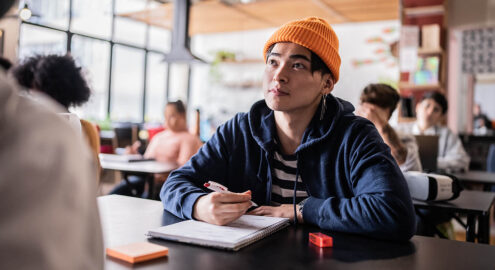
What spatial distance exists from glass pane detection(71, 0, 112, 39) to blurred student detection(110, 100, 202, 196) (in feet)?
13.4

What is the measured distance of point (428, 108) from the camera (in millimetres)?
4156

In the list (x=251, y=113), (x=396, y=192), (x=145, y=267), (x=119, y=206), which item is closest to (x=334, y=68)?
(x=251, y=113)

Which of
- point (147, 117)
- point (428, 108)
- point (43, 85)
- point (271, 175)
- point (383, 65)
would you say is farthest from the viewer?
point (147, 117)

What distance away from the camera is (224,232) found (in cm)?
105

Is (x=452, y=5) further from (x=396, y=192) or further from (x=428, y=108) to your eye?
(x=396, y=192)

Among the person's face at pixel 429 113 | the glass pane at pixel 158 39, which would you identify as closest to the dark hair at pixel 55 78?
the person's face at pixel 429 113

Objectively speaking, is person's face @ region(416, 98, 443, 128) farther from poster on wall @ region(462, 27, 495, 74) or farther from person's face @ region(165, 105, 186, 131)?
poster on wall @ region(462, 27, 495, 74)

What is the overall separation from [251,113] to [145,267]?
911 millimetres

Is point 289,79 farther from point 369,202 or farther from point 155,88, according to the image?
point 155,88

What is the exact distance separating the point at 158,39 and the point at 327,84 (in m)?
8.28

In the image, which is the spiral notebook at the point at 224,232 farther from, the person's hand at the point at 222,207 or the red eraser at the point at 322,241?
the red eraser at the point at 322,241

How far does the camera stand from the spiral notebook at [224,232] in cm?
96

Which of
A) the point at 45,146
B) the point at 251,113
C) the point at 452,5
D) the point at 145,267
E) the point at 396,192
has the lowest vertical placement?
the point at 145,267

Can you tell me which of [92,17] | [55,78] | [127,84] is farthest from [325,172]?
[127,84]
